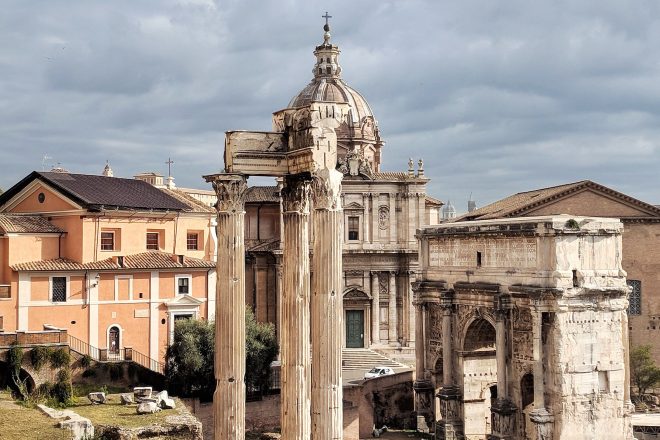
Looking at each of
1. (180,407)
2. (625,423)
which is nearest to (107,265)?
(180,407)

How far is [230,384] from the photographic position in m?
17.5

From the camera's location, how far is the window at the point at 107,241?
3541 centimetres

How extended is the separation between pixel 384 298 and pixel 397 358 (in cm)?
346

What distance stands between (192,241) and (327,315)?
75.1 ft

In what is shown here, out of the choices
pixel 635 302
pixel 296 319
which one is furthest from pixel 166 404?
pixel 635 302

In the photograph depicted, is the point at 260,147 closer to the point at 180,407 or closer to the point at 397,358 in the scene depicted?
the point at 180,407

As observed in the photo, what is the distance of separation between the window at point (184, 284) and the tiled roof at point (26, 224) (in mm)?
5270

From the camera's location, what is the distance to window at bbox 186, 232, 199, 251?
38844mm

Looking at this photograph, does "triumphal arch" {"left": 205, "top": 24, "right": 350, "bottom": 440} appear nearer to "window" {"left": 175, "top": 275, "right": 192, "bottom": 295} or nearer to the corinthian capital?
the corinthian capital

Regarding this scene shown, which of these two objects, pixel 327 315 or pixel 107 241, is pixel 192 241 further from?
pixel 327 315

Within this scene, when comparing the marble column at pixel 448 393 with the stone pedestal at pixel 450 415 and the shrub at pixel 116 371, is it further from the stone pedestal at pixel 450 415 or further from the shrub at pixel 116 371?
the shrub at pixel 116 371

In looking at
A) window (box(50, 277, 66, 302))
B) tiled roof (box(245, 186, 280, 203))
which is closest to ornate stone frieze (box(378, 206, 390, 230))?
tiled roof (box(245, 186, 280, 203))

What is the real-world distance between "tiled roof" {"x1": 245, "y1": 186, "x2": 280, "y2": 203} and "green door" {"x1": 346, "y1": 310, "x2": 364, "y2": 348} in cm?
817

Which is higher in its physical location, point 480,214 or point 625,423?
point 480,214
